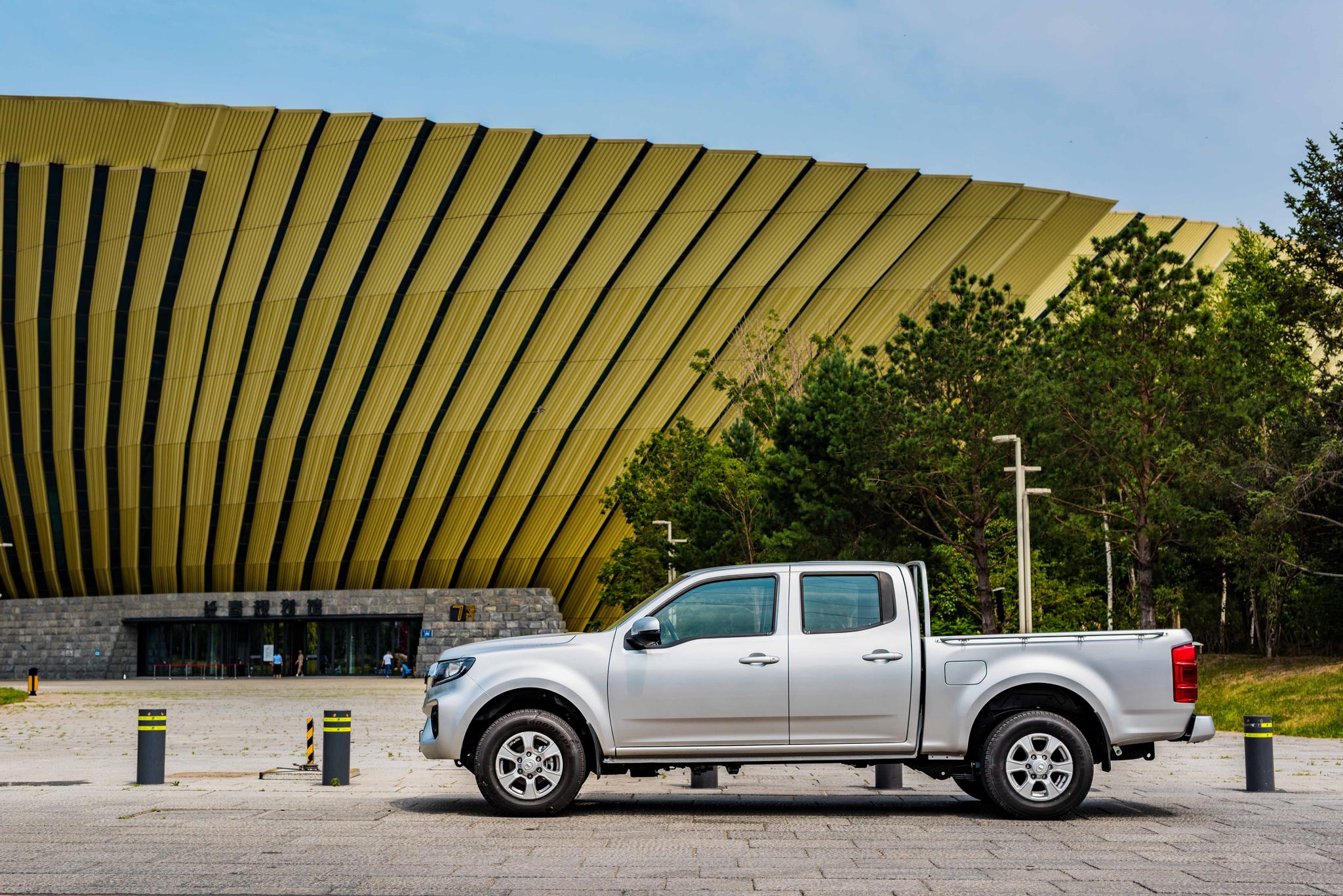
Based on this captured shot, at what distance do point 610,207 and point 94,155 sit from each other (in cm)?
2007

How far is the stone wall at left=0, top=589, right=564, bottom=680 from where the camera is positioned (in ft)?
193

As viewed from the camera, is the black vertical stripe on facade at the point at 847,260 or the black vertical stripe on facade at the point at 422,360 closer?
the black vertical stripe on facade at the point at 422,360

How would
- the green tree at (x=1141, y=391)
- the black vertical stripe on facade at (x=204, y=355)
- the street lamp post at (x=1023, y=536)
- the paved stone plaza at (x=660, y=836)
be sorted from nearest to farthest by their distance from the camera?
the paved stone plaza at (x=660, y=836) → the street lamp post at (x=1023, y=536) → the green tree at (x=1141, y=391) → the black vertical stripe on facade at (x=204, y=355)

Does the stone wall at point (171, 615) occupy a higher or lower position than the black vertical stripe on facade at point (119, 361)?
lower

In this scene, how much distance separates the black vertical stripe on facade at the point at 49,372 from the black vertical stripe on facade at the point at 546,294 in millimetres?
16734

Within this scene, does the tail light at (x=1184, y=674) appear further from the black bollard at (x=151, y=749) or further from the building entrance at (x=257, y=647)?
the building entrance at (x=257, y=647)

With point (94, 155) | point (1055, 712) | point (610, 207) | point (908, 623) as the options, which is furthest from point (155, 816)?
point (94, 155)

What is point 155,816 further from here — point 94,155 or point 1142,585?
point 94,155

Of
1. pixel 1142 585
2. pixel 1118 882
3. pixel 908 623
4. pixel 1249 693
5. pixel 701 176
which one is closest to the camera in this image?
pixel 1118 882

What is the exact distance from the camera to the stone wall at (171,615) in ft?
193

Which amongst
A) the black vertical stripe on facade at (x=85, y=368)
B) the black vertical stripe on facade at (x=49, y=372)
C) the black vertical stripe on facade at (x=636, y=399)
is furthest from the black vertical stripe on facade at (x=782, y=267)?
the black vertical stripe on facade at (x=49, y=372)

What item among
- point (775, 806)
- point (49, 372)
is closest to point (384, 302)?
point (49, 372)

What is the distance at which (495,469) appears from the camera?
55.9m

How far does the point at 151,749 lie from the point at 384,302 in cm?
4102
